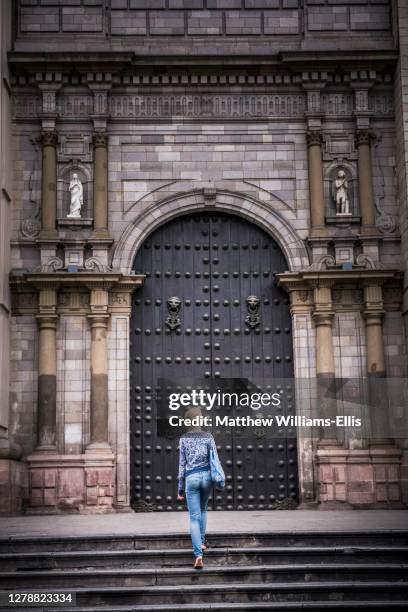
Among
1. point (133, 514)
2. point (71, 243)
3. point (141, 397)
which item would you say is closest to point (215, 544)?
point (133, 514)

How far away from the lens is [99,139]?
19.2 m

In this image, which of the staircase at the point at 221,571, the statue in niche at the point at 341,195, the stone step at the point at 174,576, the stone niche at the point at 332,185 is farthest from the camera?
the stone niche at the point at 332,185

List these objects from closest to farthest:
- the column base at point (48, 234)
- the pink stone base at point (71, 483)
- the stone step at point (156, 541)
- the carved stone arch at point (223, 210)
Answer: the stone step at point (156, 541)
the pink stone base at point (71, 483)
the column base at point (48, 234)
the carved stone arch at point (223, 210)

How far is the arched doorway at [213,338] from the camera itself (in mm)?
18422

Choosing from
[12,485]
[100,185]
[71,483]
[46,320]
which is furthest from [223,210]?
[12,485]

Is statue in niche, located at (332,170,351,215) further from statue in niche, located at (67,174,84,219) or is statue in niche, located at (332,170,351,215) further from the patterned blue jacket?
the patterned blue jacket

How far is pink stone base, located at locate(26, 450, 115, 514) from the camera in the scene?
17656mm

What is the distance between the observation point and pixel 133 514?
17328 mm

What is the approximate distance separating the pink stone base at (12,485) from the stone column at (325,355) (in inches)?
214

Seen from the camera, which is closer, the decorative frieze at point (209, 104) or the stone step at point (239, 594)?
the stone step at point (239, 594)

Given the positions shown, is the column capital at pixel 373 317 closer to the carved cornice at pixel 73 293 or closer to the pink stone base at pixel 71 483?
the carved cornice at pixel 73 293

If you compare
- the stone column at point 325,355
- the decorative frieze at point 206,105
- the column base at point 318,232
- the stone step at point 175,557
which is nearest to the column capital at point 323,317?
the stone column at point 325,355

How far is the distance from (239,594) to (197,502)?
1.21 metres
